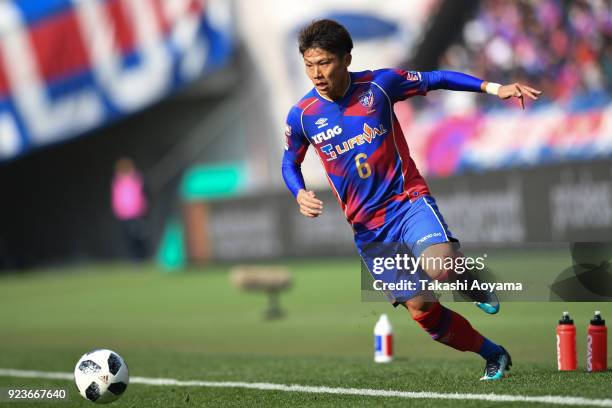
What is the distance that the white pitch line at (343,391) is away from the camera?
6445mm

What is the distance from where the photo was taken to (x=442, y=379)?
7.99 metres

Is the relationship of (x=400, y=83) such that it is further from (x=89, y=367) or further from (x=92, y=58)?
(x=92, y=58)

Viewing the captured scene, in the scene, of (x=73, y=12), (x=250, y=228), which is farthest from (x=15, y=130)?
(x=250, y=228)

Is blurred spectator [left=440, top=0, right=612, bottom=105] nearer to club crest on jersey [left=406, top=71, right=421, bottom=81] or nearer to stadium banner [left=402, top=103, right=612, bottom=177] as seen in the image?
stadium banner [left=402, top=103, right=612, bottom=177]

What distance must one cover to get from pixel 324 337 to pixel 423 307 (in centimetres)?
597

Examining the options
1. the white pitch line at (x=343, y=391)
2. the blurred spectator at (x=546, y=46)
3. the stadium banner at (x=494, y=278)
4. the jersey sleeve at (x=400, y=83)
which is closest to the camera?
the white pitch line at (x=343, y=391)

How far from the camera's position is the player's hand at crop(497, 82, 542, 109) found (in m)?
7.13

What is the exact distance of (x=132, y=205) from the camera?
89.7 ft

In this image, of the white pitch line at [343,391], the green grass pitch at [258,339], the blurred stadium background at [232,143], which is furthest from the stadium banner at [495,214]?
the white pitch line at [343,391]

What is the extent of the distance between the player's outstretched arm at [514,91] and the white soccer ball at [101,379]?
3.37 m

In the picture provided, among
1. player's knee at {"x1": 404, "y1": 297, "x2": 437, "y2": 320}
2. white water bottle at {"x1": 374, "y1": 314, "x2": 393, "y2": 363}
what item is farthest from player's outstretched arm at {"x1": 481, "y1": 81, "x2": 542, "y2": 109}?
white water bottle at {"x1": 374, "y1": 314, "x2": 393, "y2": 363}

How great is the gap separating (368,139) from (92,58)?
21.8 metres

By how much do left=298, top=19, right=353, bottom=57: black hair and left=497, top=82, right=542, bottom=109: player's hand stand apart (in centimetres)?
113

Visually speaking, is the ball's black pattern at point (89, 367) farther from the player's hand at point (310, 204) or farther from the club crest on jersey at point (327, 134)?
the club crest on jersey at point (327, 134)
